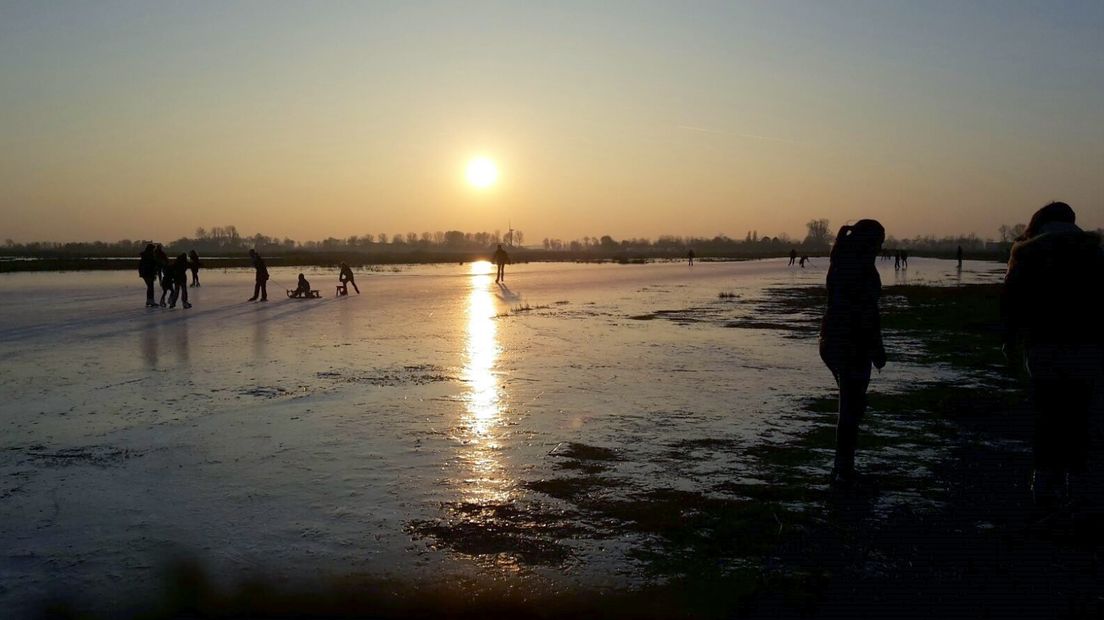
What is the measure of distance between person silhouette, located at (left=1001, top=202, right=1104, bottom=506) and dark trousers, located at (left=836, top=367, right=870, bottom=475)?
109 centimetres

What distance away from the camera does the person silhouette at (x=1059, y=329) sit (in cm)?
507

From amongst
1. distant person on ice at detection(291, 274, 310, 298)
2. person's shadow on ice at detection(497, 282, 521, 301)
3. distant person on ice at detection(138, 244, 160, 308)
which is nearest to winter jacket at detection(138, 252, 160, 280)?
distant person on ice at detection(138, 244, 160, 308)

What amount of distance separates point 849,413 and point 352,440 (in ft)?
15.8

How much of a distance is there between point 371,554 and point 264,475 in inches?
86.2

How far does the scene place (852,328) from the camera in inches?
239

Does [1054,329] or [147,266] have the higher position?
[147,266]

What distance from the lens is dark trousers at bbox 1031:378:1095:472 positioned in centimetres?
516

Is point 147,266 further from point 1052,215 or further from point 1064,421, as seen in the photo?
point 1064,421

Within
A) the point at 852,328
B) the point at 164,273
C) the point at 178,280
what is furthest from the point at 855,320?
the point at 164,273

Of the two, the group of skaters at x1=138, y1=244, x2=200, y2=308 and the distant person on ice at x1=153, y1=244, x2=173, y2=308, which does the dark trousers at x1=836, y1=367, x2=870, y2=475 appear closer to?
the group of skaters at x1=138, y1=244, x2=200, y2=308

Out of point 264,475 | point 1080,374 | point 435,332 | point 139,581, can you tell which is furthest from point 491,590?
point 435,332

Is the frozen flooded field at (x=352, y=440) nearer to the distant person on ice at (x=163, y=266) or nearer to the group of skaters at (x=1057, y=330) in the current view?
the group of skaters at (x=1057, y=330)

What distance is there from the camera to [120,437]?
7824 mm

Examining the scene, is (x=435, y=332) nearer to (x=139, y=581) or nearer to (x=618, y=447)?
(x=618, y=447)
